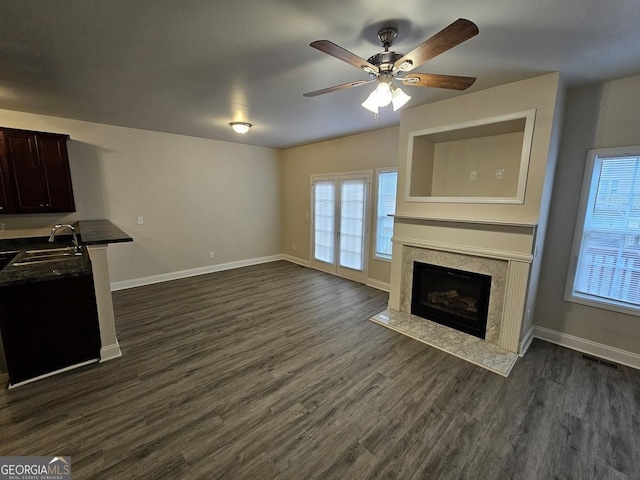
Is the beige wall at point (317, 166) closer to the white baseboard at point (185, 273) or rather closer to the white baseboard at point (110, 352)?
the white baseboard at point (185, 273)

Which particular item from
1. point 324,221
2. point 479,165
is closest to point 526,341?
point 479,165

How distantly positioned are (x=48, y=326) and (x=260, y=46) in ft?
9.89

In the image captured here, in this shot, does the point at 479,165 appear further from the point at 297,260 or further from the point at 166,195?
the point at 166,195

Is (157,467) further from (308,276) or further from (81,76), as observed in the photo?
(308,276)

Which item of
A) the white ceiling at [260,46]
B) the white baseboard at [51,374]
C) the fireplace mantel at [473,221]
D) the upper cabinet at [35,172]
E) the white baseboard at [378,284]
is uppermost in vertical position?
the white ceiling at [260,46]

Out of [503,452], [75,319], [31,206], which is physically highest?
[31,206]

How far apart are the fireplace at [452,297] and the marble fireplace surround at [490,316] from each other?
2.7 inches

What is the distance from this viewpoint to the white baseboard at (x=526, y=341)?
2.89m

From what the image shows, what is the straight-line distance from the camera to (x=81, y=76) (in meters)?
2.52

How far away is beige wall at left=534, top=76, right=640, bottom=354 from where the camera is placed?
102 inches

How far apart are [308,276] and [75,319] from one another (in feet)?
12.0

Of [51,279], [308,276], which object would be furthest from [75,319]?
[308,276]

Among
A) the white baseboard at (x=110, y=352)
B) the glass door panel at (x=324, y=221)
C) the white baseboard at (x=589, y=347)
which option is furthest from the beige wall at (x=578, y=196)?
the white baseboard at (x=110, y=352)

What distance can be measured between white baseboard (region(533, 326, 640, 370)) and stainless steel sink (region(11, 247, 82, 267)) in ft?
17.5
